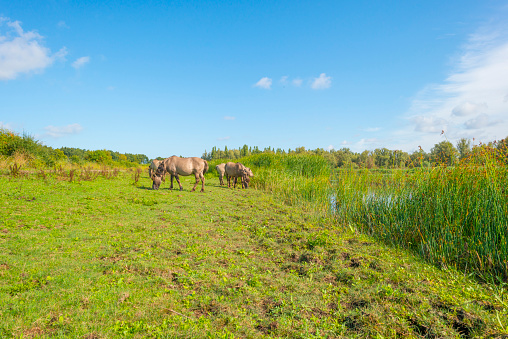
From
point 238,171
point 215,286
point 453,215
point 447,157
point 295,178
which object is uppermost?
point 447,157

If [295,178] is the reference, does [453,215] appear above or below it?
below

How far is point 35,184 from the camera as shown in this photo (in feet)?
35.7

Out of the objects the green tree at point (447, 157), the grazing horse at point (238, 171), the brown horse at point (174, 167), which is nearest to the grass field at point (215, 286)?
the green tree at point (447, 157)

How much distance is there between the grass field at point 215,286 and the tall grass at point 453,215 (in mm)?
736

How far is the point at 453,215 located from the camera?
5969 mm

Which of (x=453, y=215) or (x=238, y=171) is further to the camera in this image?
(x=238, y=171)

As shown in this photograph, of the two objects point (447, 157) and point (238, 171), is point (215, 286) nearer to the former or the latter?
point (447, 157)

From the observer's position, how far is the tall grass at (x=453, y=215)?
5.18 metres

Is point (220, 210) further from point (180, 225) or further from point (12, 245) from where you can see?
point (12, 245)

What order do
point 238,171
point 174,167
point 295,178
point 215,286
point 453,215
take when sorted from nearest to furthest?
point 215,286 < point 453,215 < point 174,167 < point 295,178 < point 238,171

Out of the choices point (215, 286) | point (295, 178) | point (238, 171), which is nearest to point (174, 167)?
point (238, 171)

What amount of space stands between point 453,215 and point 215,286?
225 inches

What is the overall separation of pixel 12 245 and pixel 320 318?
6.05m

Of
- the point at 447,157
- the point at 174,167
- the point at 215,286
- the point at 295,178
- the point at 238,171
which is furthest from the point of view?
the point at 238,171
